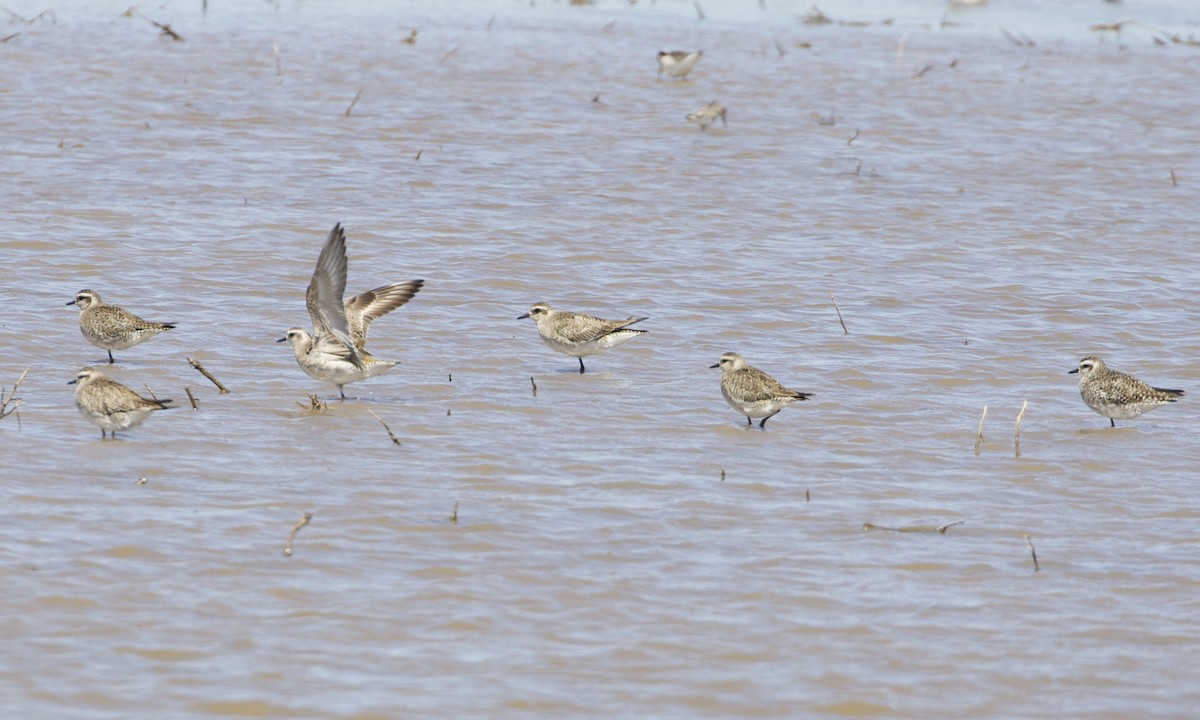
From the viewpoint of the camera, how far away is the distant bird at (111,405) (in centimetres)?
1041

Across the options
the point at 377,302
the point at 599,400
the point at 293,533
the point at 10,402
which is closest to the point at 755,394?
the point at 599,400

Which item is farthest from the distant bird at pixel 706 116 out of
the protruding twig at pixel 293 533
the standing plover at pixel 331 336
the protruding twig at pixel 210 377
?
the protruding twig at pixel 293 533

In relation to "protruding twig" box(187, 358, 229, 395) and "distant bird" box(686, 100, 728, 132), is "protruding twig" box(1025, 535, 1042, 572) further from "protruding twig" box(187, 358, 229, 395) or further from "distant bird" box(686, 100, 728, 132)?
"distant bird" box(686, 100, 728, 132)

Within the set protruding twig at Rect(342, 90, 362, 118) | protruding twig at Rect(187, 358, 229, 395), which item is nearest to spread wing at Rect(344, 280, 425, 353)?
protruding twig at Rect(187, 358, 229, 395)

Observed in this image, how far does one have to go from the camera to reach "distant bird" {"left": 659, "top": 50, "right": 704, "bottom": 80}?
29188mm

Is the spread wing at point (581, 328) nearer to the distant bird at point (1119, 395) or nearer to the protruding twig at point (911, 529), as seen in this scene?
the distant bird at point (1119, 395)

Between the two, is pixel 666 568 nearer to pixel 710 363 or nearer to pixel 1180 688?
pixel 1180 688

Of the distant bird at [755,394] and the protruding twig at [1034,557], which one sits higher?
the protruding twig at [1034,557]

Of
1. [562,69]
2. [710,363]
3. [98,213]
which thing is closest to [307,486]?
[710,363]

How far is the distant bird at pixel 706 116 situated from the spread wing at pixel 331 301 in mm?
13545

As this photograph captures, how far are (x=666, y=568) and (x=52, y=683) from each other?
10.7ft

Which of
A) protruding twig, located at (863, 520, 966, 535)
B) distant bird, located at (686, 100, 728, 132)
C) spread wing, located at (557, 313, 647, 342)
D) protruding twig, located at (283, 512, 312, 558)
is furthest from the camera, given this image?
distant bird, located at (686, 100, 728, 132)

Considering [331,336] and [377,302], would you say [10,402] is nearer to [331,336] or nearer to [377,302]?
[331,336]

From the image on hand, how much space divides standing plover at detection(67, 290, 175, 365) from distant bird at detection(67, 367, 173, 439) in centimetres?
229
